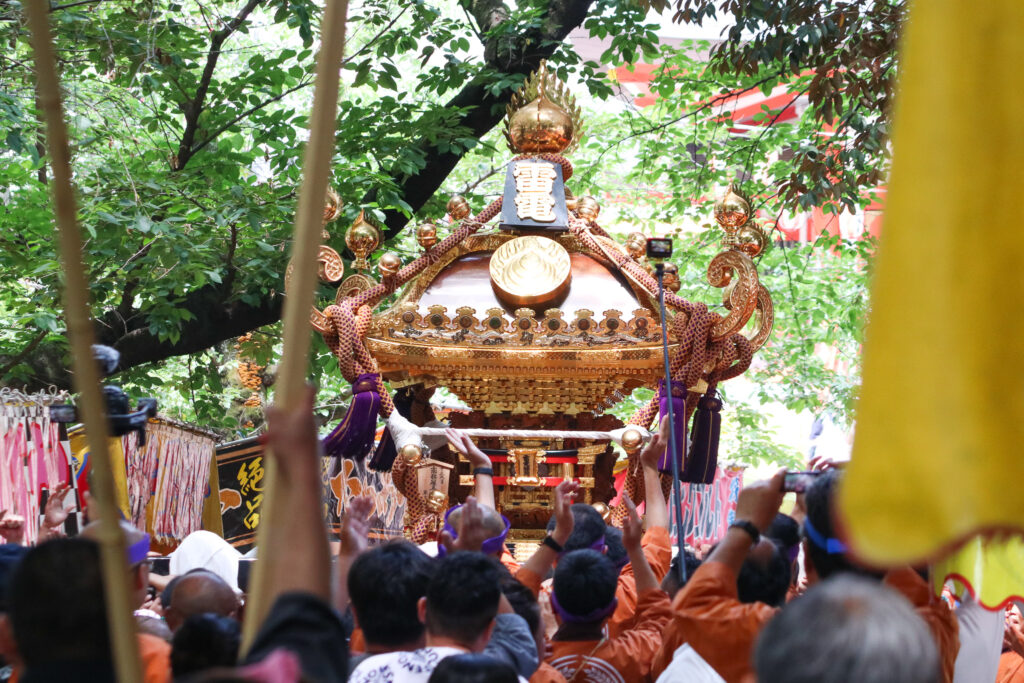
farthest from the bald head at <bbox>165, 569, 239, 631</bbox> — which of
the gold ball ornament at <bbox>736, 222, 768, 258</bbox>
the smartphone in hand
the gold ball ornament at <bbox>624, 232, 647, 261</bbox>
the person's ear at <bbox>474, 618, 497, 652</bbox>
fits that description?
the gold ball ornament at <bbox>736, 222, 768, 258</bbox>

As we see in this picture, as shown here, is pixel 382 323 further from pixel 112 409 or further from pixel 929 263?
pixel 929 263

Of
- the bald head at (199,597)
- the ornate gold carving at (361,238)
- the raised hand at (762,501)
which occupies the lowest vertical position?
the bald head at (199,597)

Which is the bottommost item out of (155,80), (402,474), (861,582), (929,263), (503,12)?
(402,474)

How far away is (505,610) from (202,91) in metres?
5.88

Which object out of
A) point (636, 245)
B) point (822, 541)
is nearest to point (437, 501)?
point (636, 245)

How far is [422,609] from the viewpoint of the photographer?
284 centimetres

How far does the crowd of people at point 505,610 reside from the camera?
1.63 meters

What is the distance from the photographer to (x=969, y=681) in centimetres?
360

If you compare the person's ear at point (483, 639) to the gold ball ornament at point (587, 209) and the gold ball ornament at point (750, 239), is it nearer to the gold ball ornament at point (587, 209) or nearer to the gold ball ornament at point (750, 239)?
the gold ball ornament at point (750, 239)

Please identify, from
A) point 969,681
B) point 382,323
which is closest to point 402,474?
point 382,323

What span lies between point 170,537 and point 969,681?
494 centimetres

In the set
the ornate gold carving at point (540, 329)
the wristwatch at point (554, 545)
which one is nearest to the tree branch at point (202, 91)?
the ornate gold carving at point (540, 329)

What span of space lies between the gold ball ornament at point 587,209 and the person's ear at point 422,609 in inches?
160

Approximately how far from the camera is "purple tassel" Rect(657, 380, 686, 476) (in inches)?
220
